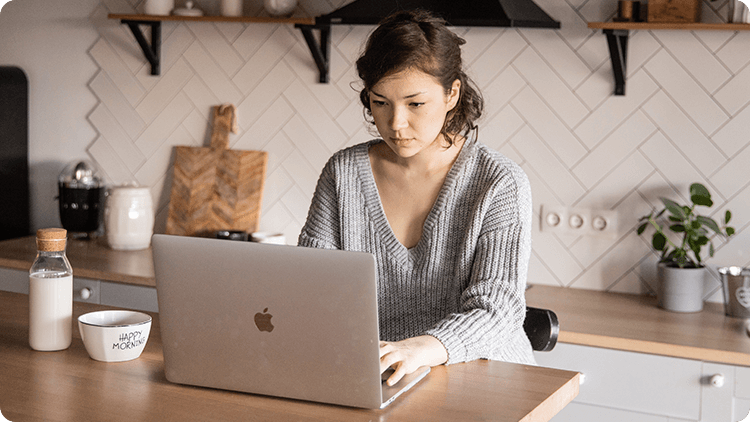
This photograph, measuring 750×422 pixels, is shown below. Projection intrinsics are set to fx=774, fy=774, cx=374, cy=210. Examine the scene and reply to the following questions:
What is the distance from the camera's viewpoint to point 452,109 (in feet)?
5.34

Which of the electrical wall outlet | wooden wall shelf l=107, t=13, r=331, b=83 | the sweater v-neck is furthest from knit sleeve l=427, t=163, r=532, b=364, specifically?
wooden wall shelf l=107, t=13, r=331, b=83

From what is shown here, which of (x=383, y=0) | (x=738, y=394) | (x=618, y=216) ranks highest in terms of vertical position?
(x=383, y=0)

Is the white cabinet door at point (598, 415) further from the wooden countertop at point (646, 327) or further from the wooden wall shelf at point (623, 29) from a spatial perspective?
the wooden wall shelf at point (623, 29)

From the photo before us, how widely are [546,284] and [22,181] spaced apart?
6.85 ft

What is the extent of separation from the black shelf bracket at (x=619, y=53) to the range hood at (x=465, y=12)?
0.52 ft

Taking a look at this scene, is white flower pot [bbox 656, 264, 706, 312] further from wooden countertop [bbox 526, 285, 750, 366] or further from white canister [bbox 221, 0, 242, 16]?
white canister [bbox 221, 0, 242, 16]

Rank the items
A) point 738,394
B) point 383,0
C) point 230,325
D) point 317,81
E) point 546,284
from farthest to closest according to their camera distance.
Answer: point 317,81 < point 546,284 < point 383,0 < point 738,394 < point 230,325

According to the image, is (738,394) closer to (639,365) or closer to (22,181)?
(639,365)

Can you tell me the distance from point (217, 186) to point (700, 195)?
5.38 feet

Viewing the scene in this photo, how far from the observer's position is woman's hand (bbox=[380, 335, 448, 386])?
1.13 meters

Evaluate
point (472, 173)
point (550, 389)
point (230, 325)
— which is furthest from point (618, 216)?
point (230, 325)

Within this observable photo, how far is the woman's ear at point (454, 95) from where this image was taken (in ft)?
5.17

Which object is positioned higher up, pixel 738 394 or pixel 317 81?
pixel 317 81

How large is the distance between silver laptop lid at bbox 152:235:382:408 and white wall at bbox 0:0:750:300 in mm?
1570
